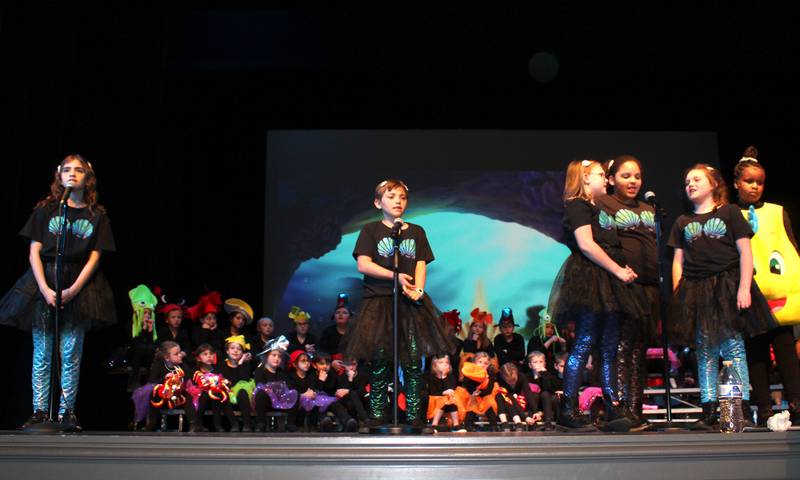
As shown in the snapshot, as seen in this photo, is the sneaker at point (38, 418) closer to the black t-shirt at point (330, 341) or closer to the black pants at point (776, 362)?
the black t-shirt at point (330, 341)

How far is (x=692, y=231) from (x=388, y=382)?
1621 millimetres

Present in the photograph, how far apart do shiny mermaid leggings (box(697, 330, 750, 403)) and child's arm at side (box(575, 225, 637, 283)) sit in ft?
1.80

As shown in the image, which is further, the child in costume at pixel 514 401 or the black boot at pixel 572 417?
the child in costume at pixel 514 401

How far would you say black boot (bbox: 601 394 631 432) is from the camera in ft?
10.7

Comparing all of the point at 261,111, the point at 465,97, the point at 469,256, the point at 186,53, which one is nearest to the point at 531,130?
the point at 465,97

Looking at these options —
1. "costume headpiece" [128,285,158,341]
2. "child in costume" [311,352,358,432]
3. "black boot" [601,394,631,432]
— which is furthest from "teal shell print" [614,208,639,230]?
"costume headpiece" [128,285,158,341]

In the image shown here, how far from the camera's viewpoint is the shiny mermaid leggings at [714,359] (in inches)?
143

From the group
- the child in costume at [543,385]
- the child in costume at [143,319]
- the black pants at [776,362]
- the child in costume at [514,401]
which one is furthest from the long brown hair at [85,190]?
the black pants at [776,362]

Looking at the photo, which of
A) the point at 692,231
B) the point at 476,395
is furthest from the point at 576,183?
the point at 476,395

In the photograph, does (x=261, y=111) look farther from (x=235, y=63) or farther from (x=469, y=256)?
(x=469, y=256)

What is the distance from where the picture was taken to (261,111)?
26.0 feet

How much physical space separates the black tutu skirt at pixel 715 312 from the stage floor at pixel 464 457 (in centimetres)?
88

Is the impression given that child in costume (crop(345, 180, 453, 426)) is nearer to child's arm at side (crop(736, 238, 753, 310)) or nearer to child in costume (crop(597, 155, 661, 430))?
child in costume (crop(597, 155, 661, 430))

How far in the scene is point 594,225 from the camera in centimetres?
365
